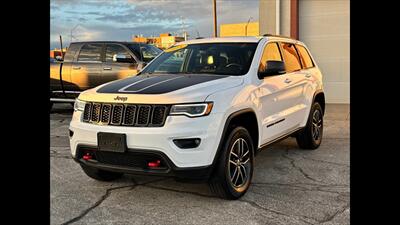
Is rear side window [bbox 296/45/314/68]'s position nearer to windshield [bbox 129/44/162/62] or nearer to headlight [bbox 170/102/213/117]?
headlight [bbox 170/102/213/117]

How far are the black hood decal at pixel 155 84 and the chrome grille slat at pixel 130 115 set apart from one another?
19 centimetres

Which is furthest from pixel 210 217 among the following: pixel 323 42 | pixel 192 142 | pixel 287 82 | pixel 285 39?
pixel 323 42

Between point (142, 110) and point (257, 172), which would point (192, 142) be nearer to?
point (142, 110)

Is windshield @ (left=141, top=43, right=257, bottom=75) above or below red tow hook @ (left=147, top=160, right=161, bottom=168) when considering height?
above

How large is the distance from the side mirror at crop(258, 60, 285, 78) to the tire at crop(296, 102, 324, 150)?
5.50ft

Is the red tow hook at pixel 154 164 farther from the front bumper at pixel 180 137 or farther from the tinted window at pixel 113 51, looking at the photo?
the tinted window at pixel 113 51

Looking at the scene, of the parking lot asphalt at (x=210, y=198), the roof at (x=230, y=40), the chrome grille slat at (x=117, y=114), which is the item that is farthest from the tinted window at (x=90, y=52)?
the chrome grille slat at (x=117, y=114)

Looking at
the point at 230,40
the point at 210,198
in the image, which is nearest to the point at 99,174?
the point at 210,198

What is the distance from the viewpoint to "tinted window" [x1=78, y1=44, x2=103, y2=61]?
36.0 feet

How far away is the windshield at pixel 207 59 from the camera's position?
17.0 ft

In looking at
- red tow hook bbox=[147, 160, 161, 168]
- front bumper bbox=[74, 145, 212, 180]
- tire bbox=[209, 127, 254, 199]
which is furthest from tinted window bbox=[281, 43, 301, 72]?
red tow hook bbox=[147, 160, 161, 168]
